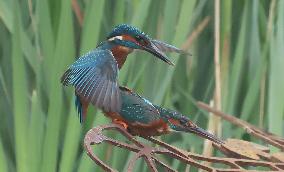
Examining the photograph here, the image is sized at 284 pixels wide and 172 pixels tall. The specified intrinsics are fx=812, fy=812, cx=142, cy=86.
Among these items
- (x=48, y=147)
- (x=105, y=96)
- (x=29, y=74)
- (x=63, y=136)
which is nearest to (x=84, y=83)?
(x=105, y=96)

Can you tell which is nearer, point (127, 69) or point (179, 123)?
point (179, 123)

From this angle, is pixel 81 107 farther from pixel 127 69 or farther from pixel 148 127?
pixel 127 69

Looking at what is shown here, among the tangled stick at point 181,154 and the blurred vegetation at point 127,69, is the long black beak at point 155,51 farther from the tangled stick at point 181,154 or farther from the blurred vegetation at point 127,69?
the blurred vegetation at point 127,69

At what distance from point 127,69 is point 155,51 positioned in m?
0.70

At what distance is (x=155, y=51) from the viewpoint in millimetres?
706

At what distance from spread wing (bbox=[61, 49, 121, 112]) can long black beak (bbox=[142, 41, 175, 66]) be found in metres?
0.03

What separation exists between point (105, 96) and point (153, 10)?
3.02 feet

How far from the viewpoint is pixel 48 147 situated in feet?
4.47

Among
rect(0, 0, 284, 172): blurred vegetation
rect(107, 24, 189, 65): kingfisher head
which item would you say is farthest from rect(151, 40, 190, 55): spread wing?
rect(0, 0, 284, 172): blurred vegetation

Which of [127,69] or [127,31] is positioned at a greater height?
[127,31]

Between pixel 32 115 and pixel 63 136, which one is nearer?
pixel 32 115

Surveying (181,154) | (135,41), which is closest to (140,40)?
(135,41)

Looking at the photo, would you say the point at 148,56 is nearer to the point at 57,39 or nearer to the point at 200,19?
the point at 57,39

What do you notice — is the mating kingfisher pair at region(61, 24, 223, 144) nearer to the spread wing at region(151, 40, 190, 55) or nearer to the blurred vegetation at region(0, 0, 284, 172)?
the spread wing at region(151, 40, 190, 55)
